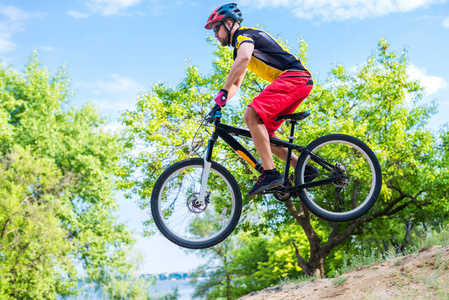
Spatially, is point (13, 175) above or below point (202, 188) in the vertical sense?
above

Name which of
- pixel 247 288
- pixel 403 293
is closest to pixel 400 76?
pixel 403 293

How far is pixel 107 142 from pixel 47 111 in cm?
479

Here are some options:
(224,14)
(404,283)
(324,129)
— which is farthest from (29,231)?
(404,283)

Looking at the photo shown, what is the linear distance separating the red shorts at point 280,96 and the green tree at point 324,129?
11043 millimetres

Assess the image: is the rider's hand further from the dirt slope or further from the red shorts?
the dirt slope

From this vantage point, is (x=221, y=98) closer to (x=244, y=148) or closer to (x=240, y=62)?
(x=240, y=62)

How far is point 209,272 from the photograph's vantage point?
37.7 metres

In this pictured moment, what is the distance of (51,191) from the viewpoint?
26.6 metres

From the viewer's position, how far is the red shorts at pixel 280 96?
15.4 feet

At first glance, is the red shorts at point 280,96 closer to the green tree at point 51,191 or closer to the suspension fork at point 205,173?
the suspension fork at point 205,173

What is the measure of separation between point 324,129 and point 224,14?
38.4 feet

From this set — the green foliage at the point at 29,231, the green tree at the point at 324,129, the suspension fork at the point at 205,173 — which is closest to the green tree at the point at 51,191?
the green foliage at the point at 29,231

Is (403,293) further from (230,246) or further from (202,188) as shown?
(230,246)

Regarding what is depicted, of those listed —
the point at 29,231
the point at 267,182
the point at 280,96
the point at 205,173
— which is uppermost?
the point at 29,231
